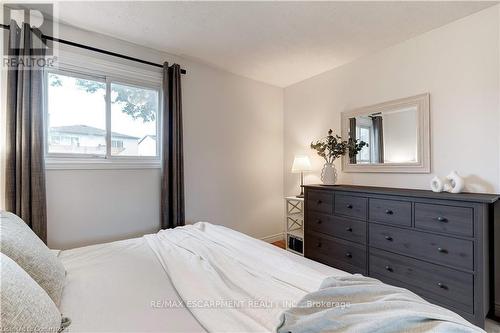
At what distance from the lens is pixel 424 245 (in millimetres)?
1904

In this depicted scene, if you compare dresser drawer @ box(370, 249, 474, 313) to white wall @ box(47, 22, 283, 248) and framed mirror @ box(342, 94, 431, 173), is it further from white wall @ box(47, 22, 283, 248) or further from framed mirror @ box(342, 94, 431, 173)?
white wall @ box(47, 22, 283, 248)

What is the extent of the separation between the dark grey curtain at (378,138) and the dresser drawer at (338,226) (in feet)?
2.69

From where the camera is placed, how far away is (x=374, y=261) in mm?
2205

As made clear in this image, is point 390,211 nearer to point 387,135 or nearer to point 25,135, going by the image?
point 387,135

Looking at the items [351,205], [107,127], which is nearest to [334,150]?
[351,205]

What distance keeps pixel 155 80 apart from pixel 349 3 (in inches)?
80.1

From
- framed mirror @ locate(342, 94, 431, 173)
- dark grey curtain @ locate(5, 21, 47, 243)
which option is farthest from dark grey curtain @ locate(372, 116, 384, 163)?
dark grey curtain @ locate(5, 21, 47, 243)

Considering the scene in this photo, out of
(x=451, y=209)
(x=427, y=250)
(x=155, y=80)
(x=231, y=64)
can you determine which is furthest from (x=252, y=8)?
(x=427, y=250)

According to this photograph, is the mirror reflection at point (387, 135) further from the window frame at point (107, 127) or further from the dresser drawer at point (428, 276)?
the window frame at point (107, 127)

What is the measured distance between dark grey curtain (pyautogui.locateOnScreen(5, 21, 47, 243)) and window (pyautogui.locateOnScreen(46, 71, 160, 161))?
8.0 inches

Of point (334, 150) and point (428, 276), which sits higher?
point (334, 150)

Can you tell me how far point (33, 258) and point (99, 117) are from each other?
5.74 feet

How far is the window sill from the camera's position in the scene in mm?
2129

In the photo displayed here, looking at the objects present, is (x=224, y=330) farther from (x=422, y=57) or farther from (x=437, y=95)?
(x=422, y=57)
